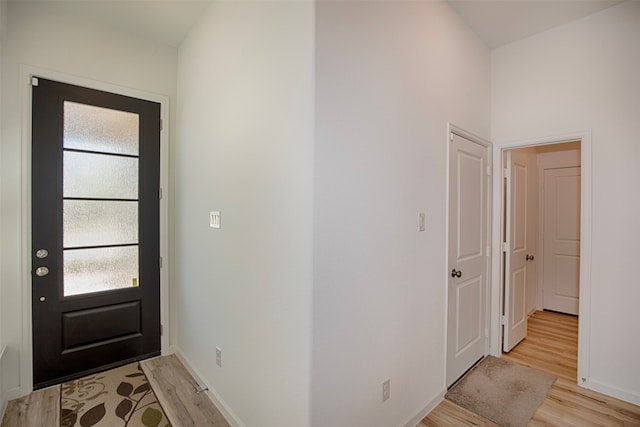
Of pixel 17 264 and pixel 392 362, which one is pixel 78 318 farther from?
pixel 392 362

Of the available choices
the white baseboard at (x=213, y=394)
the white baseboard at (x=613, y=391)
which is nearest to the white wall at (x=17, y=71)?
the white baseboard at (x=213, y=394)

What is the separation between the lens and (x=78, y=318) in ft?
7.91

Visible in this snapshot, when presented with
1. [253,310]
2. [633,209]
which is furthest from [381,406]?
[633,209]

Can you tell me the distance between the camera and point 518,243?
316cm

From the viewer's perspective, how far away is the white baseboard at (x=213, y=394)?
1.90 meters

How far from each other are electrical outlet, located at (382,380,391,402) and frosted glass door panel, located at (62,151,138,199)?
8.34 ft

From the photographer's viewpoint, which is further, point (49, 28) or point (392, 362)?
point (49, 28)

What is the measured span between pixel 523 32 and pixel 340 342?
305cm

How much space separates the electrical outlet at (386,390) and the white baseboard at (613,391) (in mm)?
1862

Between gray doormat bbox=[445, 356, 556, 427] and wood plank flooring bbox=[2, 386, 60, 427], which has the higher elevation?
wood plank flooring bbox=[2, 386, 60, 427]

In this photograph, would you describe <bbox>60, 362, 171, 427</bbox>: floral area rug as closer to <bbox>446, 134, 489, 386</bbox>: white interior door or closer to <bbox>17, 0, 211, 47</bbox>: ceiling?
<bbox>446, 134, 489, 386</bbox>: white interior door

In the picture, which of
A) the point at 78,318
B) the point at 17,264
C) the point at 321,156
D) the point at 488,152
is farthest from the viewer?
the point at 488,152

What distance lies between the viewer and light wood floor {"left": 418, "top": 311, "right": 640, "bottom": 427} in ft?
6.49

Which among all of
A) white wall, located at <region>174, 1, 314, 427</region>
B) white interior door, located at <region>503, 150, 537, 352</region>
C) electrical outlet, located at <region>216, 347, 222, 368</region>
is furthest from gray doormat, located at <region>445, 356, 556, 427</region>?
electrical outlet, located at <region>216, 347, 222, 368</region>
